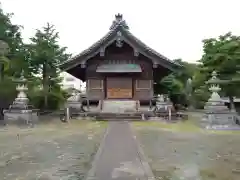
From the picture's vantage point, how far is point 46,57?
2688 centimetres

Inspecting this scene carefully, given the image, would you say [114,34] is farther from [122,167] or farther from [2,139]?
[122,167]

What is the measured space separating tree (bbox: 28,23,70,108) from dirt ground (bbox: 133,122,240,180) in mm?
16496

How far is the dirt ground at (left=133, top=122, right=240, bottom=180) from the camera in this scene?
22.4 ft

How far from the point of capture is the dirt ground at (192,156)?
22.4 ft

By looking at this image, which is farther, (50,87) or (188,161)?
(50,87)

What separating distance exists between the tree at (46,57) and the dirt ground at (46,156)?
1494 centimetres

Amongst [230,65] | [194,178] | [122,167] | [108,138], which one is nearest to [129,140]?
[108,138]

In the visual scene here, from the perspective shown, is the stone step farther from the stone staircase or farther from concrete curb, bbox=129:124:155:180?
concrete curb, bbox=129:124:155:180

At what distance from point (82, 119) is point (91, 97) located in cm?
494

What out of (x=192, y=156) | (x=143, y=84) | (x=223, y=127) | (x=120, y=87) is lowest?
(x=192, y=156)

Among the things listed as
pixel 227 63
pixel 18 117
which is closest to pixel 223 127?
pixel 227 63

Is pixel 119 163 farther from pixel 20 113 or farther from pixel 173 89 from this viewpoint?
pixel 173 89

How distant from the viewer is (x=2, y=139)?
1227 cm

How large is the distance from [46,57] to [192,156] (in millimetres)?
20449
